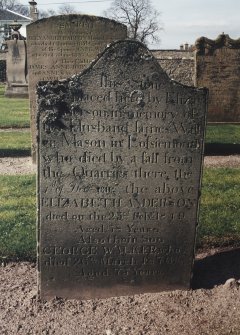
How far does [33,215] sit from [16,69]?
1669 cm

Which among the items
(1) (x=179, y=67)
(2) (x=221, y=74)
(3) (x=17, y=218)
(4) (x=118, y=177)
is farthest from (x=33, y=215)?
(1) (x=179, y=67)

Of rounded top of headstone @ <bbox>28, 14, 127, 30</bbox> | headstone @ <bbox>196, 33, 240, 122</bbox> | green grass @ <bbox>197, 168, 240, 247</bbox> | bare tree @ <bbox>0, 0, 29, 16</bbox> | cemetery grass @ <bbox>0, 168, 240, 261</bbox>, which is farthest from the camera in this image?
bare tree @ <bbox>0, 0, 29, 16</bbox>

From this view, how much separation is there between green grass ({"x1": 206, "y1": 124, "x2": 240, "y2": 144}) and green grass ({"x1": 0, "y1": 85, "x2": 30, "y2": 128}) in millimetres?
5153

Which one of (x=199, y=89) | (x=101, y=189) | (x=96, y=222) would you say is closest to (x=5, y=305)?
(x=96, y=222)

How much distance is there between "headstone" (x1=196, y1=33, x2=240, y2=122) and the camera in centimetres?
1306

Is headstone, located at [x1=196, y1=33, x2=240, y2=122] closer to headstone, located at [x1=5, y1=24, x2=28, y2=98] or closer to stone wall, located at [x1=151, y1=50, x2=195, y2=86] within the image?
stone wall, located at [x1=151, y1=50, x2=195, y2=86]

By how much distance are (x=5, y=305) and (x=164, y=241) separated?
1.55m

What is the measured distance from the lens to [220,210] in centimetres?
600

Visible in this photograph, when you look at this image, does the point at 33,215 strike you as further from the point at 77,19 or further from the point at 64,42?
the point at 77,19

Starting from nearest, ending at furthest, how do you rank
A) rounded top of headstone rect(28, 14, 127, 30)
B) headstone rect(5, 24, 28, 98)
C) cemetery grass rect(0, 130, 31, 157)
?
rounded top of headstone rect(28, 14, 127, 30) < cemetery grass rect(0, 130, 31, 157) < headstone rect(5, 24, 28, 98)

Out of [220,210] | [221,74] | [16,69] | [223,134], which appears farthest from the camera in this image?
[16,69]

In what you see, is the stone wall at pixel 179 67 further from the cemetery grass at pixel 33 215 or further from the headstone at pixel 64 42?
the cemetery grass at pixel 33 215

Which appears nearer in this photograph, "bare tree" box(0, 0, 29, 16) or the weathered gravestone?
the weathered gravestone

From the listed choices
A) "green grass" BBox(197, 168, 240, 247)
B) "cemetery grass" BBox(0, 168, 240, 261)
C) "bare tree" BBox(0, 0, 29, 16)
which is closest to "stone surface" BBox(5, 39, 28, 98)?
"cemetery grass" BBox(0, 168, 240, 261)
